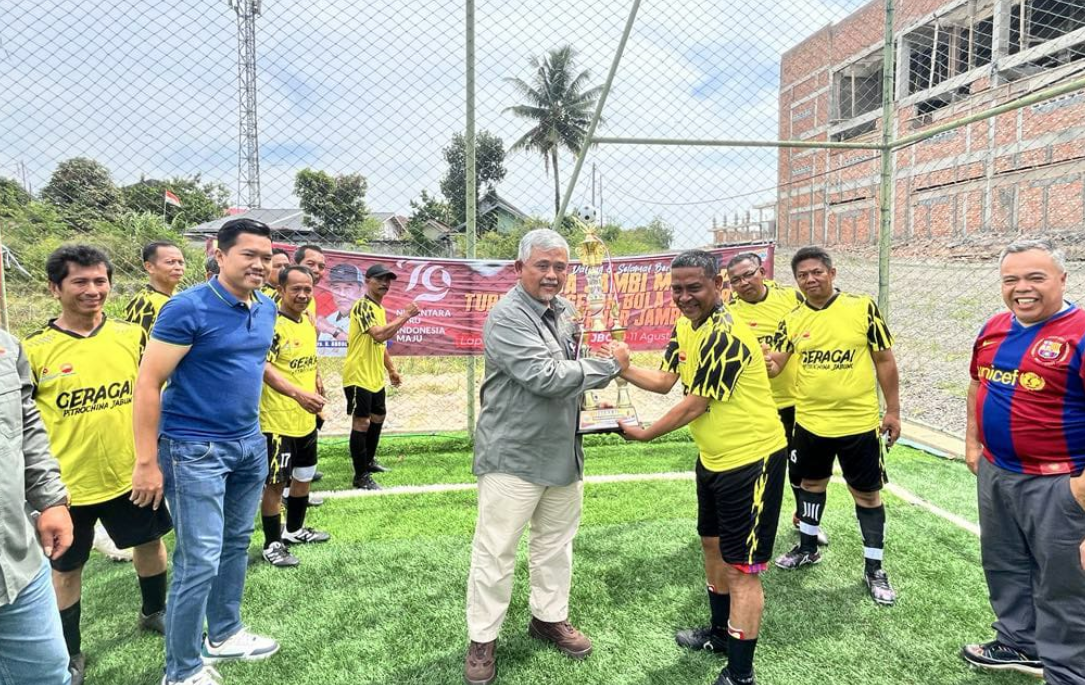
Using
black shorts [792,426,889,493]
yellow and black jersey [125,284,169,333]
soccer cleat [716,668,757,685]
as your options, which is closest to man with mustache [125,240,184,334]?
yellow and black jersey [125,284,169,333]

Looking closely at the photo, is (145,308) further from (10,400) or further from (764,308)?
(764,308)

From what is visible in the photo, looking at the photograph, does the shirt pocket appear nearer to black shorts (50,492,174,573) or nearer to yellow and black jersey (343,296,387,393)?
black shorts (50,492,174,573)

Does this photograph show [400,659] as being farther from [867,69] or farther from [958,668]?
[867,69]

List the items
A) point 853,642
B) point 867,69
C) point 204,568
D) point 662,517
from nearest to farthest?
point 204,568 → point 853,642 → point 662,517 → point 867,69

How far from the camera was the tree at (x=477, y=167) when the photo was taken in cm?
542

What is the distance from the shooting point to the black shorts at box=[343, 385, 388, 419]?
16.7 ft

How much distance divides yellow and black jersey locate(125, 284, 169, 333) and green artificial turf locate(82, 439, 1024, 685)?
155 centimetres

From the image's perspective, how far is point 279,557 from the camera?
141 inches

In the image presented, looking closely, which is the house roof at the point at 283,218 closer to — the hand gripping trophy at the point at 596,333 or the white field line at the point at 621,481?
the white field line at the point at 621,481

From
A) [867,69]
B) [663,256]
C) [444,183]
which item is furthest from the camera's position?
[867,69]

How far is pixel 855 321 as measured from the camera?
3.33m

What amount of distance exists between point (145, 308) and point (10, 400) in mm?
2281

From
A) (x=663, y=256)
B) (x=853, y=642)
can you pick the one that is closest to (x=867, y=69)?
(x=663, y=256)

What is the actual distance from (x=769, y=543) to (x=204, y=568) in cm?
227
